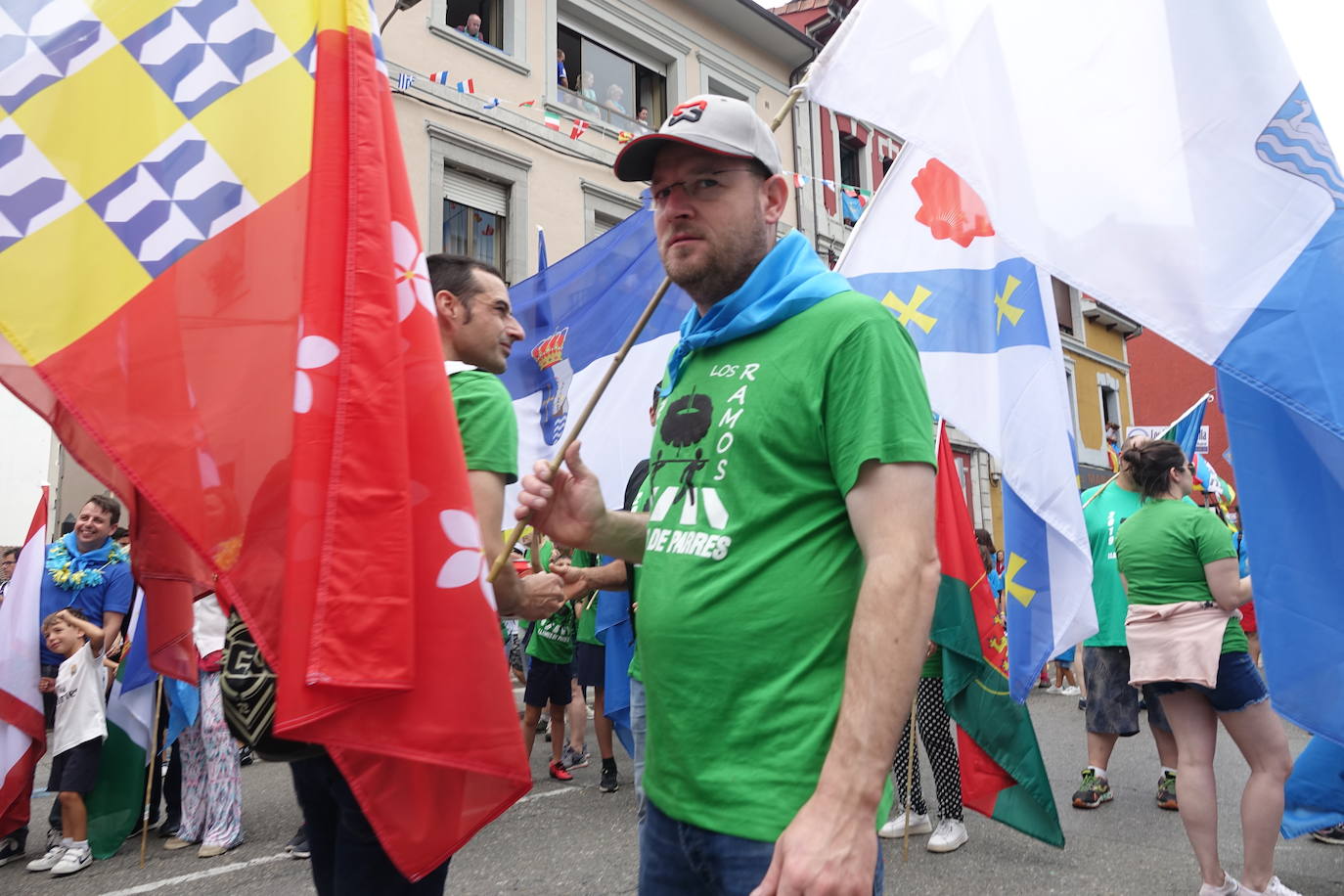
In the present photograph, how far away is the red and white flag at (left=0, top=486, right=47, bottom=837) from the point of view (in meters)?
5.13

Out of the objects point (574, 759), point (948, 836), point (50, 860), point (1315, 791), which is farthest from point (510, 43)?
point (1315, 791)

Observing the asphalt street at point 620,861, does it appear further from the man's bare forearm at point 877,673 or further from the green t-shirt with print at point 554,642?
the man's bare forearm at point 877,673

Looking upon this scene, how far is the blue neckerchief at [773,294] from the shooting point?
5.54 ft

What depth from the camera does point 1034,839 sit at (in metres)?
4.98

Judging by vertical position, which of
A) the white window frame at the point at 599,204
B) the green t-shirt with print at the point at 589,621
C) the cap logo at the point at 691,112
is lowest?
the green t-shirt with print at the point at 589,621

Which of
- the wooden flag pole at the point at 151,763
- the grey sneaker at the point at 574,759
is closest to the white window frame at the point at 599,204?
the grey sneaker at the point at 574,759

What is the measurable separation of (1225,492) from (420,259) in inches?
415

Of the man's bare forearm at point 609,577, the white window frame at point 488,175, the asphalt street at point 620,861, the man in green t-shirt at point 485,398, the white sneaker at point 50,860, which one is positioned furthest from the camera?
the white window frame at point 488,175

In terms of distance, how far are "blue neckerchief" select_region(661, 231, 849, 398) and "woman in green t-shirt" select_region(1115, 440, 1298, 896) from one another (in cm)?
311

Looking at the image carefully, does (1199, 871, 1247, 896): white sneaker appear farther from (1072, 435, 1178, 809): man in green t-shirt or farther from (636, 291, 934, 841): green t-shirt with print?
(636, 291, 934, 841): green t-shirt with print

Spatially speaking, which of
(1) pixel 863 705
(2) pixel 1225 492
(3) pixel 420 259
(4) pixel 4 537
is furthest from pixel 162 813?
(2) pixel 1225 492

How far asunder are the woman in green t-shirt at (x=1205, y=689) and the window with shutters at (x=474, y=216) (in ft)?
38.4

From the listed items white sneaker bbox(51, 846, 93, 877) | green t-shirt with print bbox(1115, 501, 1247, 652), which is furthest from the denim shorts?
white sneaker bbox(51, 846, 93, 877)

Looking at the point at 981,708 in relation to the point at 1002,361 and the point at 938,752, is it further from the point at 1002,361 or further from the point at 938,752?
the point at 1002,361
